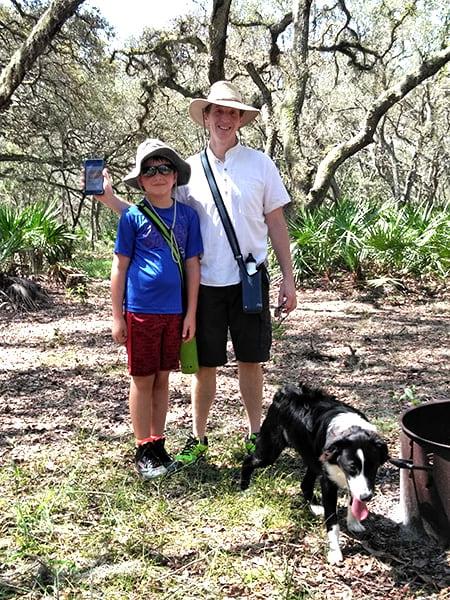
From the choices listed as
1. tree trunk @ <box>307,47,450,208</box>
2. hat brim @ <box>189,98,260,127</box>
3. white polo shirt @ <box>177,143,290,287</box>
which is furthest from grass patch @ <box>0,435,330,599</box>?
tree trunk @ <box>307,47,450,208</box>

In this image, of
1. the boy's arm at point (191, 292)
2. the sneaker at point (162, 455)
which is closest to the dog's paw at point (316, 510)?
the sneaker at point (162, 455)

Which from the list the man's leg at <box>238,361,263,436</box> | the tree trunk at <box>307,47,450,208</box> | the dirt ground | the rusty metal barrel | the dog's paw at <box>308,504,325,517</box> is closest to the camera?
the rusty metal barrel

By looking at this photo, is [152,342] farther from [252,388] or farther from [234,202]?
[234,202]

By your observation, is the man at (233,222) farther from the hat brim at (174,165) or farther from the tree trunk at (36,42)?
the tree trunk at (36,42)

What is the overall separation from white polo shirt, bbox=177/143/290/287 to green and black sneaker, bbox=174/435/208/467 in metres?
0.97

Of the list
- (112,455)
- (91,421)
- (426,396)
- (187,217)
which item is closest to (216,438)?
(112,455)

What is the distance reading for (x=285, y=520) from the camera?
304cm

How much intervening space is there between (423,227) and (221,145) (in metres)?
7.90

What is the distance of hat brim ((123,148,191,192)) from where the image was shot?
324cm

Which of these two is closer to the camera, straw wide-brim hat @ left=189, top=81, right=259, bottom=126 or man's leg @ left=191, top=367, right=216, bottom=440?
straw wide-brim hat @ left=189, top=81, right=259, bottom=126

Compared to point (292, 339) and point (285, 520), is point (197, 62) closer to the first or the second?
point (292, 339)

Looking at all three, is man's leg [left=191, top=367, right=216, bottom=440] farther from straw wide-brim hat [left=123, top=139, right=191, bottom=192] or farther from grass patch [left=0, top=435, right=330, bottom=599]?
straw wide-brim hat [left=123, top=139, right=191, bottom=192]

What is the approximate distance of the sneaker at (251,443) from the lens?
3.55 metres

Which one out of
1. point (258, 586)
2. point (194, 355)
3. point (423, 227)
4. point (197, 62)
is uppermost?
point (197, 62)
